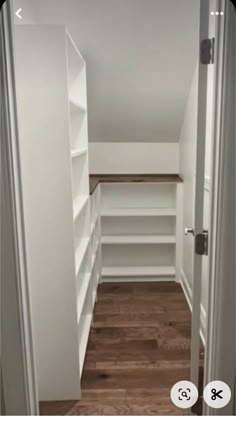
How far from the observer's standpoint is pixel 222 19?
1082mm

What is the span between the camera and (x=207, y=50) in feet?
4.01

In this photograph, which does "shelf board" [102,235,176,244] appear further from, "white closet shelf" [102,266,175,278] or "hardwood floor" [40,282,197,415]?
"hardwood floor" [40,282,197,415]

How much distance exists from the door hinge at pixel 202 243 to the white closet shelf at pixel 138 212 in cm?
199

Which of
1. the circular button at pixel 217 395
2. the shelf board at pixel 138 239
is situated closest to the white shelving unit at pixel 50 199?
the circular button at pixel 217 395

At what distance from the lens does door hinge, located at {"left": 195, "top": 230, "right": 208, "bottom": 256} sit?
131 centimetres

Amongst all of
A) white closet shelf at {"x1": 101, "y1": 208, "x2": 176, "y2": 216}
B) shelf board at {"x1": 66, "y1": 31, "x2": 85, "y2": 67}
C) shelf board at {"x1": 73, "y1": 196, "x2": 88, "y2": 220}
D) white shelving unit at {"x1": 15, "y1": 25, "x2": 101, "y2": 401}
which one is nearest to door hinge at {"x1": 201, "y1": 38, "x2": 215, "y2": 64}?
white shelving unit at {"x1": 15, "y1": 25, "x2": 101, "y2": 401}

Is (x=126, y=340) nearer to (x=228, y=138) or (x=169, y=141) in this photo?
(x=228, y=138)

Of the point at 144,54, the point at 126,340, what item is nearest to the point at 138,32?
the point at 144,54

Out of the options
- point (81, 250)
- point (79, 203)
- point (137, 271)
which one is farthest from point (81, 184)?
point (137, 271)

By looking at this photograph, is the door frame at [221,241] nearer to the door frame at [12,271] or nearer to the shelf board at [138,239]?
the door frame at [12,271]

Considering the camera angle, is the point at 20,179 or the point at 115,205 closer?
the point at 20,179

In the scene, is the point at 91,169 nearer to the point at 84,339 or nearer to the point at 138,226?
the point at 138,226

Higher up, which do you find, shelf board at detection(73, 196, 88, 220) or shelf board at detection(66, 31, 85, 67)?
shelf board at detection(66, 31, 85, 67)

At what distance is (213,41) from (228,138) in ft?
1.18
